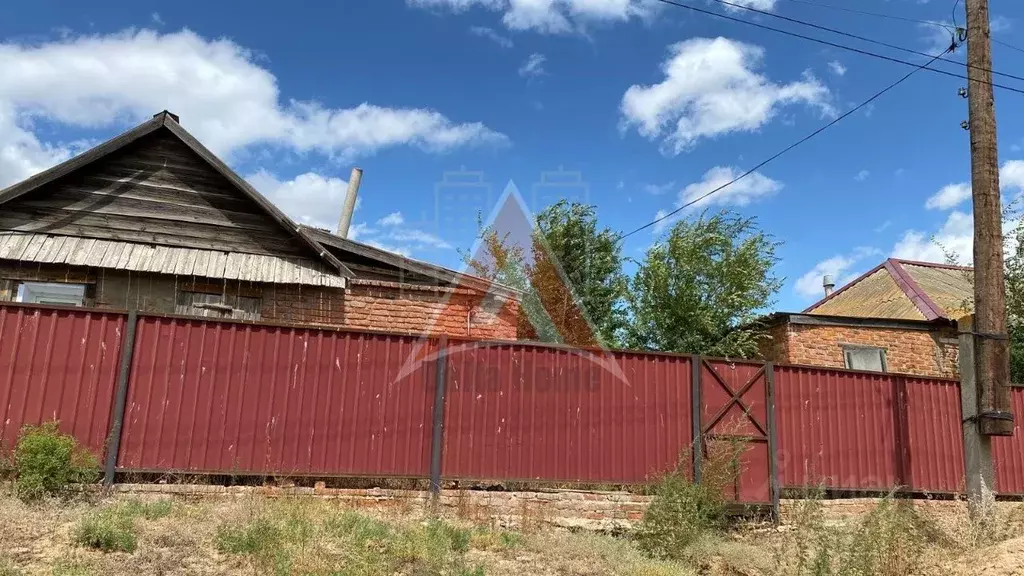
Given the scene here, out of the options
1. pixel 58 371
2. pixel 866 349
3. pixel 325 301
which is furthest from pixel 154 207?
pixel 866 349

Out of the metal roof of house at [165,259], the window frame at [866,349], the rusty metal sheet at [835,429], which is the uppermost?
the metal roof of house at [165,259]

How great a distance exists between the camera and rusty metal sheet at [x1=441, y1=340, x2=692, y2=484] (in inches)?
309

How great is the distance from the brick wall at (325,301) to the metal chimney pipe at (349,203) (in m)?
9.12

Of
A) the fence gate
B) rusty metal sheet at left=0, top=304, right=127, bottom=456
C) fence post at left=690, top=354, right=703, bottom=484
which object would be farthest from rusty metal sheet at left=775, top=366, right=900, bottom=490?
rusty metal sheet at left=0, top=304, right=127, bottom=456

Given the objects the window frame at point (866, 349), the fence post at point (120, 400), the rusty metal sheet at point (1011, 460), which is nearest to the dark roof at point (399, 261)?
the fence post at point (120, 400)

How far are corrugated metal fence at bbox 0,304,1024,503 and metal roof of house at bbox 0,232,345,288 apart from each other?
325 cm

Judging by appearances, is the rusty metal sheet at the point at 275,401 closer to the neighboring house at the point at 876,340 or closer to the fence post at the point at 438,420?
the fence post at the point at 438,420

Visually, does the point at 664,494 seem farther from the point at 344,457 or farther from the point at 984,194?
the point at 984,194

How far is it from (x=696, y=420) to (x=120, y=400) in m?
6.61

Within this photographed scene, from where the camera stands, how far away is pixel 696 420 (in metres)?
8.52

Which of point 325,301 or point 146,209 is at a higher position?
point 146,209

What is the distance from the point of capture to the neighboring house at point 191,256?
10047 mm

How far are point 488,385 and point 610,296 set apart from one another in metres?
14.8

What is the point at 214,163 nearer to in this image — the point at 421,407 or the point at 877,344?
the point at 421,407
